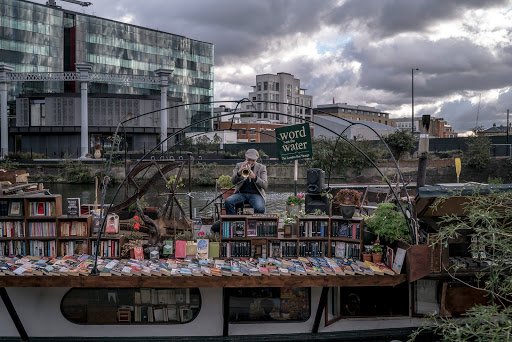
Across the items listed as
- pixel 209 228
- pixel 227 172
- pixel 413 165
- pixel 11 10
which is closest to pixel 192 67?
pixel 11 10

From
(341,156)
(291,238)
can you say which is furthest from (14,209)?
(341,156)

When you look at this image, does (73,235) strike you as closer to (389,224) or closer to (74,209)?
(74,209)

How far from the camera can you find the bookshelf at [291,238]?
971 centimetres

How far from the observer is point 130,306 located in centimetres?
920

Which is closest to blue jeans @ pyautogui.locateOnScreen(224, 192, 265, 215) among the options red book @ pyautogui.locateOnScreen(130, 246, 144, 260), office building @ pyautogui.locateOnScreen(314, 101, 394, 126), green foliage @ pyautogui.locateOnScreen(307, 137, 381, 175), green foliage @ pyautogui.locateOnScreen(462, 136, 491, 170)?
red book @ pyautogui.locateOnScreen(130, 246, 144, 260)

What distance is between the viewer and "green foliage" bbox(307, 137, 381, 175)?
4422 centimetres

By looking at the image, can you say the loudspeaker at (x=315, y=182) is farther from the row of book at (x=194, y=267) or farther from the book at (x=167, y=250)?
the book at (x=167, y=250)

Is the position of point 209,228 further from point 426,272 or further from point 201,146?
point 201,146

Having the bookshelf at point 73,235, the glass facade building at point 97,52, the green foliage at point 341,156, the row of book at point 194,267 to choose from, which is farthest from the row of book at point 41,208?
the glass facade building at point 97,52

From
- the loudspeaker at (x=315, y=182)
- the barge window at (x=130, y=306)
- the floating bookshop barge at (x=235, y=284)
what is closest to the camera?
the floating bookshop barge at (x=235, y=284)

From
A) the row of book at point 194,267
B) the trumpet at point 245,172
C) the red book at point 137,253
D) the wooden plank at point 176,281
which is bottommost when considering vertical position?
the wooden plank at point 176,281

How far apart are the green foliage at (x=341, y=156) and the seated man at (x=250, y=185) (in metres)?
32.8

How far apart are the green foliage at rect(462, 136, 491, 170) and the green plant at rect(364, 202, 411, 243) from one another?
39.2 m

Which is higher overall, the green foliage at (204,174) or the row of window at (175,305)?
the green foliage at (204,174)
